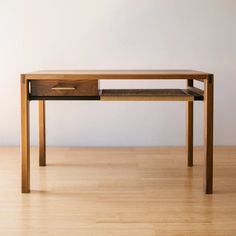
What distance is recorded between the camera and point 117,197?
7.81 ft

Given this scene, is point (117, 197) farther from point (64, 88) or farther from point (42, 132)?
point (42, 132)

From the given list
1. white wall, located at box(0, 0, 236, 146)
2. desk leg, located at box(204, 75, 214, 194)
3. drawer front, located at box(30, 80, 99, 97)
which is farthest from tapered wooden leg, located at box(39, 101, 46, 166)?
desk leg, located at box(204, 75, 214, 194)

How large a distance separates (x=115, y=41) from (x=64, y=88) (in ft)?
4.27

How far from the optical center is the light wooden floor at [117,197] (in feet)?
6.39

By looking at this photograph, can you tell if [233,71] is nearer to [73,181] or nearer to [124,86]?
[124,86]

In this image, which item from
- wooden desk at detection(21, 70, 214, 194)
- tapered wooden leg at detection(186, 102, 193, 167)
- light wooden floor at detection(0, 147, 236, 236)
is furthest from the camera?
tapered wooden leg at detection(186, 102, 193, 167)

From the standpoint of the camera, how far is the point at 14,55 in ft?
12.1

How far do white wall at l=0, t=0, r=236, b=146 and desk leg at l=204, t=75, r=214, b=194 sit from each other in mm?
1278

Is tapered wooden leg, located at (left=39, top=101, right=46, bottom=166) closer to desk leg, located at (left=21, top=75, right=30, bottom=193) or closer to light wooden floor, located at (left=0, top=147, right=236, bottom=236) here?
light wooden floor, located at (left=0, top=147, right=236, bottom=236)

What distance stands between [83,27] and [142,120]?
2.56 ft

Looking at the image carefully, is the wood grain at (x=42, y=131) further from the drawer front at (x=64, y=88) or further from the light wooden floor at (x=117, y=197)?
the drawer front at (x=64, y=88)

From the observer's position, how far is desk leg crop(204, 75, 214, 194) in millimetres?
2432

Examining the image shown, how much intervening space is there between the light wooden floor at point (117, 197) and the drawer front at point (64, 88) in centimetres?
47

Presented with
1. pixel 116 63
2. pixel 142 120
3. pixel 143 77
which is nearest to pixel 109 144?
pixel 142 120
